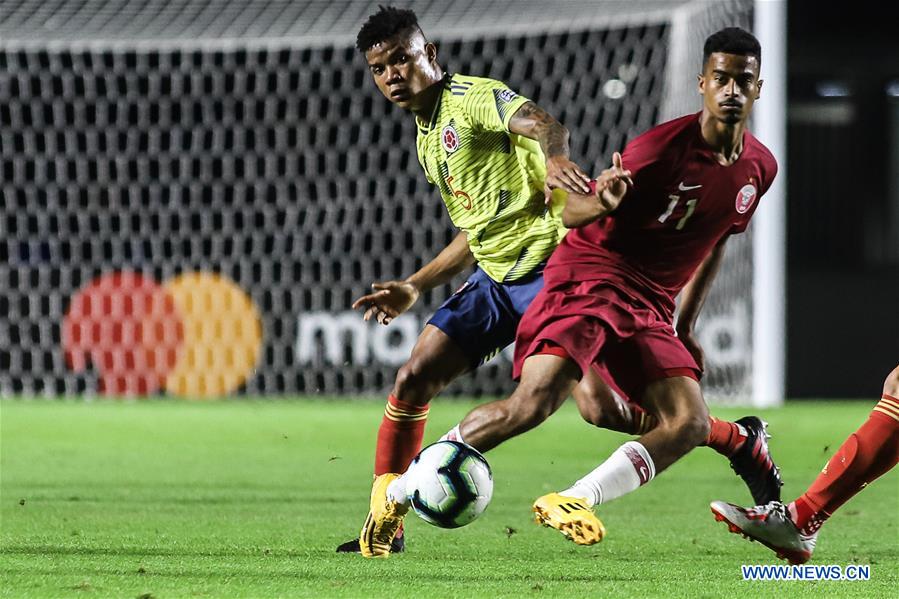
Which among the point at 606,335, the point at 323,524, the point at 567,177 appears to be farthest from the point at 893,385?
the point at 323,524

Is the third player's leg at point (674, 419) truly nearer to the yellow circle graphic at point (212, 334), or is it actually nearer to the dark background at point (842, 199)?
the yellow circle graphic at point (212, 334)

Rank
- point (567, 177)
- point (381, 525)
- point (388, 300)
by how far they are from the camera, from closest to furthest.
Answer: point (567, 177) → point (381, 525) → point (388, 300)

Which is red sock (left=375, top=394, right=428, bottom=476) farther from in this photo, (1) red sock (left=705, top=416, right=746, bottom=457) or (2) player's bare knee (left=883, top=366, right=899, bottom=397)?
A: (2) player's bare knee (left=883, top=366, right=899, bottom=397)

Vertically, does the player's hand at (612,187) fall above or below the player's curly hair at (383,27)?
below

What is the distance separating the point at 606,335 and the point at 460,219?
836mm

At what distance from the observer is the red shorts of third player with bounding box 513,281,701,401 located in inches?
172

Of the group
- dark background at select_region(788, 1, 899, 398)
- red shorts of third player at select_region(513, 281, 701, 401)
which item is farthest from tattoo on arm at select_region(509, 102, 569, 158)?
dark background at select_region(788, 1, 899, 398)

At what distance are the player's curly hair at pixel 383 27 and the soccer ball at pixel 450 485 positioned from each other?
141 centimetres

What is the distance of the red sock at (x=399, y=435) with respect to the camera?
4926 millimetres

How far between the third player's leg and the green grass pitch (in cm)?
35

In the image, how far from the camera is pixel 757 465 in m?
5.29

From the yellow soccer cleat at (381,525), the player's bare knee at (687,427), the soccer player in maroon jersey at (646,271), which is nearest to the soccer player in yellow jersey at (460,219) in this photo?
the yellow soccer cleat at (381,525)

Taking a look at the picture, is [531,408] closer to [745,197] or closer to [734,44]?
[745,197]

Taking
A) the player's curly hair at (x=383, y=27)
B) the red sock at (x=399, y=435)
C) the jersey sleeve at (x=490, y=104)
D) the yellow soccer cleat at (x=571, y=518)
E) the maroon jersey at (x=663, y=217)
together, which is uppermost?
the player's curly hair at (x=383, y=27)
